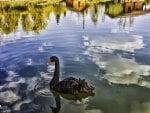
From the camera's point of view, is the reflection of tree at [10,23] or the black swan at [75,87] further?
the reflection of tree at [10,23]

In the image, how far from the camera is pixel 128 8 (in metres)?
53.2

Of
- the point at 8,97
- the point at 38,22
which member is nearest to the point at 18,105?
the point at 8,97

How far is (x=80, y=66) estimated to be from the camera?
19.3 meters

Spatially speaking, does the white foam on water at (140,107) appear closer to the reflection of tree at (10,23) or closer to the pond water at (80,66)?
the pond water at (80,66)

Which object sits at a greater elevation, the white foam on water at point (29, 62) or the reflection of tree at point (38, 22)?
the reflection of tree at point (38, 22)

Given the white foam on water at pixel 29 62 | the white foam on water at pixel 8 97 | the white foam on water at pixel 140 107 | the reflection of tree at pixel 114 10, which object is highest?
the reflection of tree at pixel 114 10

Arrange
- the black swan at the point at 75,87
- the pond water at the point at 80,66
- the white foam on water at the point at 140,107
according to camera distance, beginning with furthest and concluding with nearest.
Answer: the black swan at the point at 75,87, the pond water at the point at 80,66, the white foam on water at the point at 140,107

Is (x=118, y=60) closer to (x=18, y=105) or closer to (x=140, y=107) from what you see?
(x=140, y=107)

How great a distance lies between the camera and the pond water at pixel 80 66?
1475 cm

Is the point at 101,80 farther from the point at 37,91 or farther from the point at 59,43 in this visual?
the point at 59,43

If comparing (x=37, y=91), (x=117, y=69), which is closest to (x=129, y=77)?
(x=117, y=69)

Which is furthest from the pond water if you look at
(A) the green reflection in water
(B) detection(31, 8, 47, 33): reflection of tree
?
(A) the green reflection in water

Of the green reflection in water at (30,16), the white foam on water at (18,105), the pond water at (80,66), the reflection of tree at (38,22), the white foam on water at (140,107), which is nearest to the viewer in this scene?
the white foam on water at (140,107)

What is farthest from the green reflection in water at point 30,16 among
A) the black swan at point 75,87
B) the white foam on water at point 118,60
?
the black swan at point 75,87
